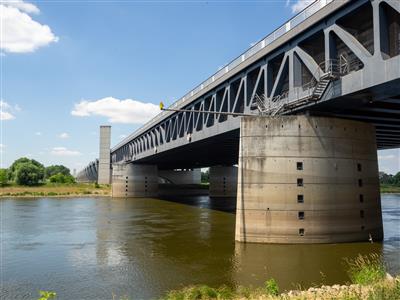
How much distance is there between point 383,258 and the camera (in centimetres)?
2328

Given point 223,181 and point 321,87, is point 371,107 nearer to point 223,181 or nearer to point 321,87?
point 321,87

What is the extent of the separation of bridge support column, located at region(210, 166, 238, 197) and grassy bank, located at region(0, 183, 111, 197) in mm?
28797

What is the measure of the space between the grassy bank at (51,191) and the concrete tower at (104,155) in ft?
62.8

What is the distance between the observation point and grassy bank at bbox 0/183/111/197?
326 ft

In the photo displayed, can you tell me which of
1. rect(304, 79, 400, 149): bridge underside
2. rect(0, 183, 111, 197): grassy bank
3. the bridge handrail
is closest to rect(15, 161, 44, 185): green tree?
rect(0, 183, 111, 197): grassy bank

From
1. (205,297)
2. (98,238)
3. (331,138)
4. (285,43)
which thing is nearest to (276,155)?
(331,138)

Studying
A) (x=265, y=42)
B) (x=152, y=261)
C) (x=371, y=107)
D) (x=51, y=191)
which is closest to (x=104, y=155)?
(x=51, y=191)

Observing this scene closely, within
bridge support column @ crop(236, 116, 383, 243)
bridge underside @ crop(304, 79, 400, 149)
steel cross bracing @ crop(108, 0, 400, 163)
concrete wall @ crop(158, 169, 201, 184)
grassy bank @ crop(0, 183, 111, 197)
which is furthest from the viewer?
concrete wall @ crop(158, 169, 201, 184)

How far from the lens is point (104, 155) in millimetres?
136500

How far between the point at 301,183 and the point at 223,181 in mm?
70792

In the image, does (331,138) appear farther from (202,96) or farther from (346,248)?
(202,96)

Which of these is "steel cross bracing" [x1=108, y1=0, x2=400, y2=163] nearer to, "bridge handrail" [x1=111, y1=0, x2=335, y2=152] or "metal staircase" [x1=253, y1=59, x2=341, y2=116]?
"metal staircase" [x1=253, y1=59, x2=341, y2=116]

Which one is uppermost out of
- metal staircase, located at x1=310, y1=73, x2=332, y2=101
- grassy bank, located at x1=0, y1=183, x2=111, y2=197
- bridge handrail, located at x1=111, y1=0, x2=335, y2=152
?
bridge handrail, located at x1=111, y1=0, x2=335, y2=152

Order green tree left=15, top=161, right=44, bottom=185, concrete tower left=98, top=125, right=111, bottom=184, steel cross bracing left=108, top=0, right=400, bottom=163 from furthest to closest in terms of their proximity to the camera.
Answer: concrete tower left=98, top=125, right=111, bottom=184 → green tree left=15, top=161, right=44, bottom=185 → steel cross bracing left=108, top=0, right=400, bottom=163
